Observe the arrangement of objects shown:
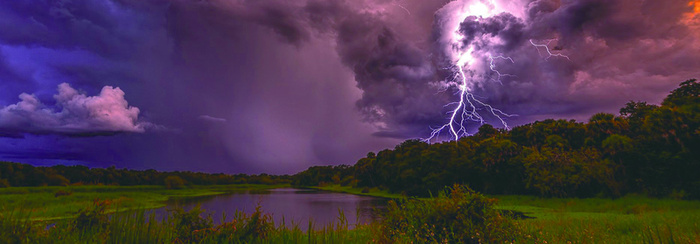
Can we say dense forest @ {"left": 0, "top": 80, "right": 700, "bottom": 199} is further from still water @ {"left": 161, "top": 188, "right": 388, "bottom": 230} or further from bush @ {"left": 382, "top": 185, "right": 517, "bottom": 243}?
→ bush @ {"left": 382, "top": 185, "right": 517, "bottom": 243}

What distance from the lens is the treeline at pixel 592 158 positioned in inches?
1314

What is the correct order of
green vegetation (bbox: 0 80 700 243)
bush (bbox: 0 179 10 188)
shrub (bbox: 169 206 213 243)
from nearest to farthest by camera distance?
green vegetation (bbox: 0 80 700 243)
shrub (bbox: 169 206 213 243)
bush (bbox: 0 179 10 188)

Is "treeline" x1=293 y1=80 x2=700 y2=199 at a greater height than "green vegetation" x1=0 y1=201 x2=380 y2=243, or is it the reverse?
"treeline" x1=293 y1=80 x2=700 y2=199

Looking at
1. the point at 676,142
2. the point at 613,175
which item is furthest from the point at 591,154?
the point at 676,142

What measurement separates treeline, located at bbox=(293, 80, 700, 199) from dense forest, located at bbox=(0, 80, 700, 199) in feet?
0.24

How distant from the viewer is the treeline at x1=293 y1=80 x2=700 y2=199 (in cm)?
3338

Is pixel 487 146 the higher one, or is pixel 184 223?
pixel 487 146

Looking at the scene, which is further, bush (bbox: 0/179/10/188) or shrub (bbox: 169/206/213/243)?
bush (bbox: 0/179/10/188)

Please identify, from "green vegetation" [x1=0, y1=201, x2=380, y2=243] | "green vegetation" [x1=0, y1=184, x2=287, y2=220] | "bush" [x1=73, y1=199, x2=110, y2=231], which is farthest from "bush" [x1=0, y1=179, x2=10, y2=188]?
"bush" [x1=73, y1=199, x2=110, y2=231]

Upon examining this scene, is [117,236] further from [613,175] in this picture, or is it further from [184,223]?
[613,175]

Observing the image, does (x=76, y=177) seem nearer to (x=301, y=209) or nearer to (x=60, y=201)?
(x=60, y=201)

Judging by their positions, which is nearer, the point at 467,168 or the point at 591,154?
the point at 591,154

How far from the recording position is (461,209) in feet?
28.0

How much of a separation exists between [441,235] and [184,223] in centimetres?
630
